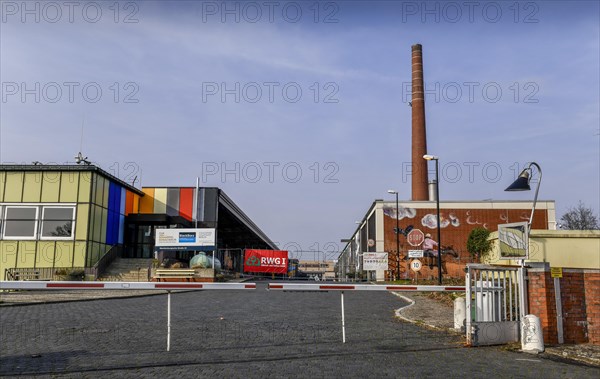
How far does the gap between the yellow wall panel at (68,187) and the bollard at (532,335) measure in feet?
115

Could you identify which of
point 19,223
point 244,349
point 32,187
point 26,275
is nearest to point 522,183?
point 244,349

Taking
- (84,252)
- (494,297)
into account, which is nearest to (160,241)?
(84,252)

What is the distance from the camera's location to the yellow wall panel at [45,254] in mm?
38156

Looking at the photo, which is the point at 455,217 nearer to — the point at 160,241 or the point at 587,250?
the point at 160,241

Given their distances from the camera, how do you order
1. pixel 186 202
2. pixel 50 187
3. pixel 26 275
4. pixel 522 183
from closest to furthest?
pixel 522 183
pixel 26 275
pixel 50 187
pixel 186 202

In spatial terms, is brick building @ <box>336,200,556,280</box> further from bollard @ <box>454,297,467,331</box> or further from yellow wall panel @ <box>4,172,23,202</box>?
bollard @ <box>454,297,467,331</box>

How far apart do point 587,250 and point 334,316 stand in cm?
820

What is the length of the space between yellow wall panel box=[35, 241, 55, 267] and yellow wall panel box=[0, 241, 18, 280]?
1.52 metres

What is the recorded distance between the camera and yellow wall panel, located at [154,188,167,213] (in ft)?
167

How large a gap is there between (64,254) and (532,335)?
3502 centimetres

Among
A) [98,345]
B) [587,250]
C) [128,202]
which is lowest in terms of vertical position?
[98,345]

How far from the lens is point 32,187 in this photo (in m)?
39.1

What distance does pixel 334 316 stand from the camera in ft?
52.0

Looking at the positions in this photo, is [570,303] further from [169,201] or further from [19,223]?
[169,201]
